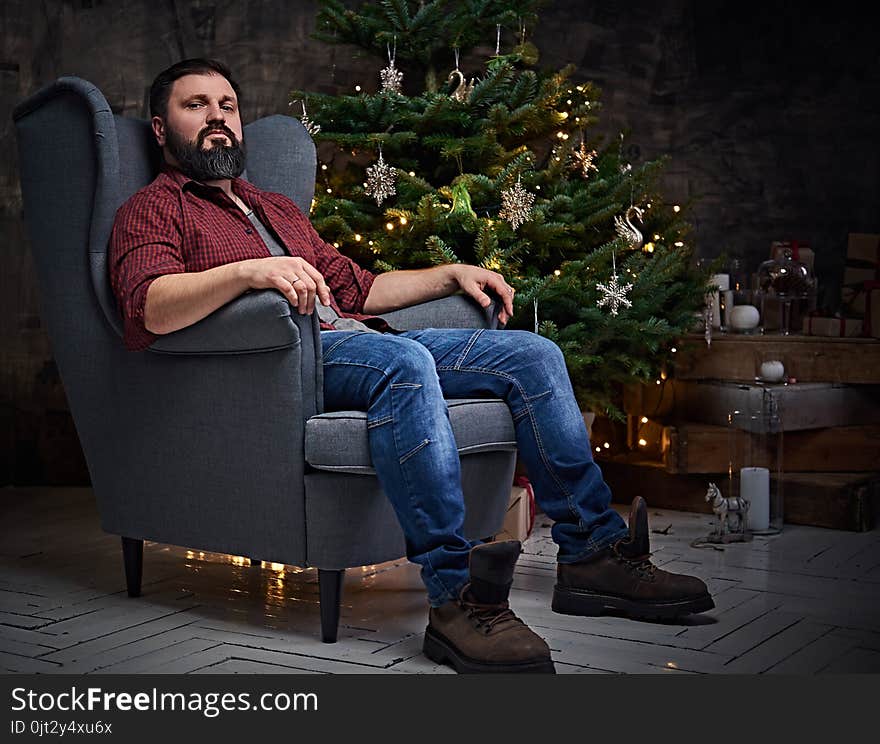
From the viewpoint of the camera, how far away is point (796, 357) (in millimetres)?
3701

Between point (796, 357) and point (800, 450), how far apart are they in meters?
0.30

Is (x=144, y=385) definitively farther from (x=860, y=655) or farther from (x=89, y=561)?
(x=860, y=655)

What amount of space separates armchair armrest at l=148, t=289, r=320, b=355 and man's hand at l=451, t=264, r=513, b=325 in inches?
22.5

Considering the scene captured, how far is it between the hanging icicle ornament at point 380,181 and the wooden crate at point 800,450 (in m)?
1.16

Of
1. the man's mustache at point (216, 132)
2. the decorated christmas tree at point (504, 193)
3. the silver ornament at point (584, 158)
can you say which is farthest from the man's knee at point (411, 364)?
the silver ornament at point (584, 158)

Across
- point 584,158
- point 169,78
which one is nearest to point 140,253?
point 169,78

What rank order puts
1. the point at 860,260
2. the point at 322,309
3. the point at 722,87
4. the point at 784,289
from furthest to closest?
the point at 722,87 < the point at 860,260 < the point at 784,289 < the point at 322,309

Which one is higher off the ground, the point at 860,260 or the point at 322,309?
the point at 860,260

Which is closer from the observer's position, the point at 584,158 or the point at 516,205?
the point at 516,205

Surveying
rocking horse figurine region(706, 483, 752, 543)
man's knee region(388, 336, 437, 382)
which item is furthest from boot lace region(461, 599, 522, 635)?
rocking horse figurine region(706, 483, 752, 543)

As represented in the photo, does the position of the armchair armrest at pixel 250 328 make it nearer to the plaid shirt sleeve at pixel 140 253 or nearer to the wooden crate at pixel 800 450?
the plaid shirt sleeve at pixel 140 253

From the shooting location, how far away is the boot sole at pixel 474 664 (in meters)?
2.02

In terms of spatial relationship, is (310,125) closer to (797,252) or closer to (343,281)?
(343,281)

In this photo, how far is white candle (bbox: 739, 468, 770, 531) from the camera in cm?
333
